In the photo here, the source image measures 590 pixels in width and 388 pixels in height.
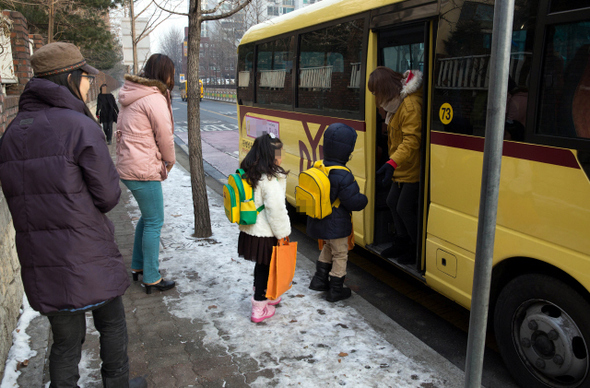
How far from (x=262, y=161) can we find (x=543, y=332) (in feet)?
7.29

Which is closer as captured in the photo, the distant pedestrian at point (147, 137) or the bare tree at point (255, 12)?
the distant pedestrian at point (147, 137)

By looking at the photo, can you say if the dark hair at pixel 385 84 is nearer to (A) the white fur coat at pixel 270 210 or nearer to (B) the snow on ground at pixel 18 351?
(A) the white fur coat at pixel 270 210

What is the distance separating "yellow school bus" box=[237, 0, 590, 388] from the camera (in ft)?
8.96

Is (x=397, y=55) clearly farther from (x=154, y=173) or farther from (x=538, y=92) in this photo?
(x=154, y=173)

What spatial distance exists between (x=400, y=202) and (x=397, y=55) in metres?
1.71

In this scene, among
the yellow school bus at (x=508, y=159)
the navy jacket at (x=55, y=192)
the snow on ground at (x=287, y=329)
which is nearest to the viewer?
the navy jacket at (x=55, y=192)

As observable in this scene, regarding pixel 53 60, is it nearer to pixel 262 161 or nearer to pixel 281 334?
pixel 262 161

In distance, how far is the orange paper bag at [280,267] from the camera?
3.83 m

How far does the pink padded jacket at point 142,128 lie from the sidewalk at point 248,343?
1.21 metres

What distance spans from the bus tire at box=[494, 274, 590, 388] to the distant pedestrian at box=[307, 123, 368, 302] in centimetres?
143

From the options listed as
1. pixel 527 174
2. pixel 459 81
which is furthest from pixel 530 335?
pixel 459 81

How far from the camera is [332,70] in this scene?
564 cm

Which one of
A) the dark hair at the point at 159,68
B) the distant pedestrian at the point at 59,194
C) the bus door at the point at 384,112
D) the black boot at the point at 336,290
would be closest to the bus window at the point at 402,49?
the bus door at the point at 384,112

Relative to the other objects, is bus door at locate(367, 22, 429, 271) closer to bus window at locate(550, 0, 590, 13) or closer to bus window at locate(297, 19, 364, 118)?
bus window at locate(297, 19, 364, 118)
